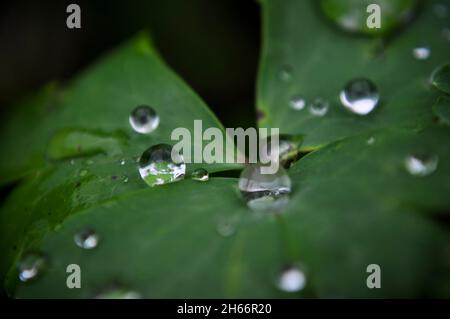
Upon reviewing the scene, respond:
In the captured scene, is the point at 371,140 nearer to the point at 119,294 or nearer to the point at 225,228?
the point at 225,228

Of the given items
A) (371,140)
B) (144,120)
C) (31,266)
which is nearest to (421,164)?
(371,140)

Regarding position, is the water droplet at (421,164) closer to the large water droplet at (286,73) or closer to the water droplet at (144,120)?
the large water droplet at (286,73)

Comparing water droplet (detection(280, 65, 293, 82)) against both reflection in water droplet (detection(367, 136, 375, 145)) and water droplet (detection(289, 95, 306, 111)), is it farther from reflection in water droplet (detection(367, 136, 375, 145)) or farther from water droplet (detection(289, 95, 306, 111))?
reflection in water droplet (detection(367, 136, 375, 145))

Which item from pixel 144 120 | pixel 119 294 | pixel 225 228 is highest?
pixel 144 120

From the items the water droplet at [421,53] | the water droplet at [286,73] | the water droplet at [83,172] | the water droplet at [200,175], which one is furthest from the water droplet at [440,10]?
the water droplet at [83,172]

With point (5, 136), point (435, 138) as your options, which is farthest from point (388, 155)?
point (5, 136)
